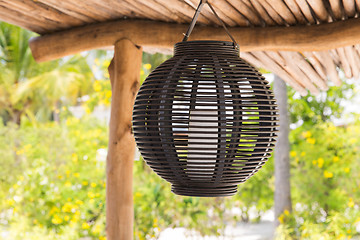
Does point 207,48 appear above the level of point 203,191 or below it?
above

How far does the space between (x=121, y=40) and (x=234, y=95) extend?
4.63ft

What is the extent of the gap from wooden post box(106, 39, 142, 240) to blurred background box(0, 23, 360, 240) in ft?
0.40

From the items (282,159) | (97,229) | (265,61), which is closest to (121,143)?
(265,61)

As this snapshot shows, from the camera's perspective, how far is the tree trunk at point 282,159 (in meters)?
4.89

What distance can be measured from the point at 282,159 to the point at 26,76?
7.78 metres

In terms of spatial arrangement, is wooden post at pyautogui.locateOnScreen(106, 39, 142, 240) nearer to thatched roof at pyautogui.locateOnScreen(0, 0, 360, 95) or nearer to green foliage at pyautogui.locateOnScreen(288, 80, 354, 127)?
thatched roof at pyautogui.locateOnScreen(0, 0, 360, 95)

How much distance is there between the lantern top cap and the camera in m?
1.22

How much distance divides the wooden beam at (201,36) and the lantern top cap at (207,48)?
3.56 feet

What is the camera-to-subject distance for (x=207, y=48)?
123 centimetres

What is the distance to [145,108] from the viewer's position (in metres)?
1.21

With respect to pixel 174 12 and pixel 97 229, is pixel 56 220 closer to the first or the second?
pixel 97 229

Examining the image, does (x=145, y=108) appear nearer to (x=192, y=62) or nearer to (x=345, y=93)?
(x=192, y=62)

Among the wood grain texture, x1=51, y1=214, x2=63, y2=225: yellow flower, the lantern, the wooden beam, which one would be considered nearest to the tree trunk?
the wood grain texture

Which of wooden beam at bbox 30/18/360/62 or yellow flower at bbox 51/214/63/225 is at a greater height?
wooden beam at bbox 30/18/360/62
